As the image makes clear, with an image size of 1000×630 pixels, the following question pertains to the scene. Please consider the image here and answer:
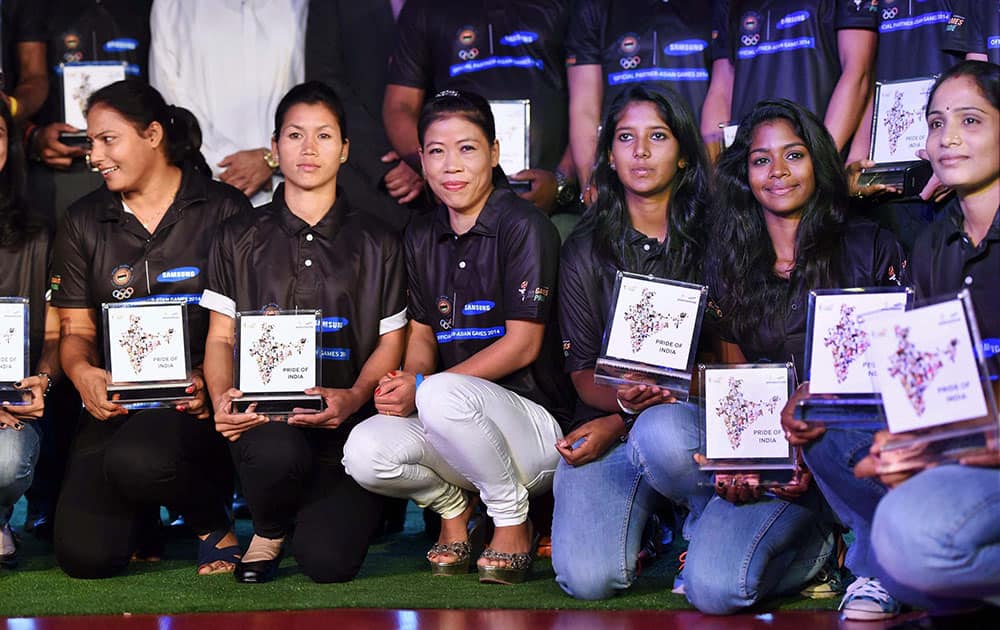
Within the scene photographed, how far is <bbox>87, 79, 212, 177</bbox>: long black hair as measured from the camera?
4.45 m

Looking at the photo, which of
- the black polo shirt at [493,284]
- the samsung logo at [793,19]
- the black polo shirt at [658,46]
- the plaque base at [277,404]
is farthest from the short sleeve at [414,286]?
the samsung logo at [793,19]

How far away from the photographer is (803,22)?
473 centimetres

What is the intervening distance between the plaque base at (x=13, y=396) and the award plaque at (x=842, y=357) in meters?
2.36

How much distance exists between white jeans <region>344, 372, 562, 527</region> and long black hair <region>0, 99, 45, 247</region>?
1382 millimetres

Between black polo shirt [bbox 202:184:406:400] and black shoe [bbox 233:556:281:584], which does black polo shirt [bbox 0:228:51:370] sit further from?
black shoe [bbox 233:556:281:584]

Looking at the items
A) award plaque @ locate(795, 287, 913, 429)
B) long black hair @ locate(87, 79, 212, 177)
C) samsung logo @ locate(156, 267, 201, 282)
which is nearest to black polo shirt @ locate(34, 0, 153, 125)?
long black hair @ locate(87, 79, 212, 177)

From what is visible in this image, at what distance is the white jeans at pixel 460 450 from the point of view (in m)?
3.88

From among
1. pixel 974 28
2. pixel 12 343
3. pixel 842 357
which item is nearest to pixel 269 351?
pixel 12 343

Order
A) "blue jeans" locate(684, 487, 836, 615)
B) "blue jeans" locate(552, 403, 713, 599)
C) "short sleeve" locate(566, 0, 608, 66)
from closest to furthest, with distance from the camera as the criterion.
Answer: "blue jeans" locate(684, 487, 836, 615) → "blue jeans" locate(552, 403, 713, 599) → "short sleeve" locate(566, 0, 608, 66)

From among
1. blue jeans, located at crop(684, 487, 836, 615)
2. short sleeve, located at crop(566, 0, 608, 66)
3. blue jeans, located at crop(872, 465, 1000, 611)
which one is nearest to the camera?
blue jeans, located at crop(872, 465, 1000, 611)

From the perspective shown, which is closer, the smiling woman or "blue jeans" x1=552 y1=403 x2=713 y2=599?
"blue jeans" x1=552 y1=403 x2=713 y2=599

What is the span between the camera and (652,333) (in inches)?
149

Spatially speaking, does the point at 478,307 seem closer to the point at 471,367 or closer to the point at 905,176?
the point at 471,367

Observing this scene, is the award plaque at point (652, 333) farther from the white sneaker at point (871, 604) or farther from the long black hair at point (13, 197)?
the long black hair at point (13, 197)
